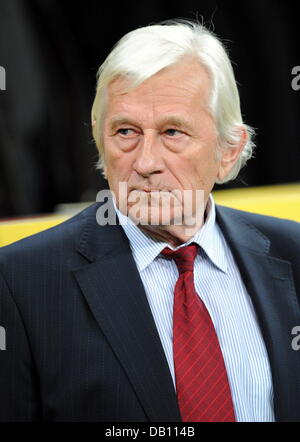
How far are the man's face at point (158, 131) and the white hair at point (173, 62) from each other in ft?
0.07

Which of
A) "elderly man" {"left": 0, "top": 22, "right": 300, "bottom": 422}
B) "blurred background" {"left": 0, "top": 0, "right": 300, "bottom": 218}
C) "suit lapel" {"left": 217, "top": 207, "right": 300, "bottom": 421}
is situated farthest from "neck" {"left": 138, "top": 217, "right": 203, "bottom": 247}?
"blurred background" {"left": 0, "top": 0, "right": 300, "bottom": 218}

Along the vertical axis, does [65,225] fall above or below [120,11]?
below

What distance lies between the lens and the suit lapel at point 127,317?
1.66 meters

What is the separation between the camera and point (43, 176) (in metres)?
4.17

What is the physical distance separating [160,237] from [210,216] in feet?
0.52

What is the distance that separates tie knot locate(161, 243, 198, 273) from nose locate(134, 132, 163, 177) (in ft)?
0.72

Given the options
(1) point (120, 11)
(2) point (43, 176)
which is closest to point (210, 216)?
(2) point (43, 176)

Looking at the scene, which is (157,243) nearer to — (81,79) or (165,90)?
(165,90)

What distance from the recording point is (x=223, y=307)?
185 cm

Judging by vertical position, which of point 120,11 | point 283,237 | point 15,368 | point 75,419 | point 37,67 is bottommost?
point 75,419

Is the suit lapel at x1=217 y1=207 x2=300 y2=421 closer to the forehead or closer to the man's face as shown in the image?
the man's face

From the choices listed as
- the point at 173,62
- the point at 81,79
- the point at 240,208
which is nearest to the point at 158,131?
the point at 173,62

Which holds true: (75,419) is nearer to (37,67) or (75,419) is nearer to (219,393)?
(219,393)

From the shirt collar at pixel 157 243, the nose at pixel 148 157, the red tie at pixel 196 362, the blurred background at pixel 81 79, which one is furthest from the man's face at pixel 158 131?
the blurred background at pixel 81 79
